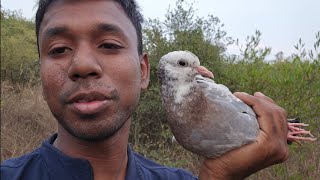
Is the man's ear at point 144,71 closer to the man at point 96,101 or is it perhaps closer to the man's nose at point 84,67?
the man at point 96,101

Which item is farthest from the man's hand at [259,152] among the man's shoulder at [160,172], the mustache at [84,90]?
the mustache at [84,90]

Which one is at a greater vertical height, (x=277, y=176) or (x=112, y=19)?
(x=112, y=19)

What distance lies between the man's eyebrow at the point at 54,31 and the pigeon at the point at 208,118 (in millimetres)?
799

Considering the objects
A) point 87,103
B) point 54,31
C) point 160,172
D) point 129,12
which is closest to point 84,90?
point 87,103

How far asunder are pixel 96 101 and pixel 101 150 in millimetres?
436

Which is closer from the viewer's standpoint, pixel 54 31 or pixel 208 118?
pixel 54 31

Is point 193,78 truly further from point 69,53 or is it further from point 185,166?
point 185,166

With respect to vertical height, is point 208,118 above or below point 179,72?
below

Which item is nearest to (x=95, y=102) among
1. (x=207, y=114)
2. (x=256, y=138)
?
(x=207, y=114)

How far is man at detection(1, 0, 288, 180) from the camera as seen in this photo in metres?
2.11

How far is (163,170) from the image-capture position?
9.02 feet

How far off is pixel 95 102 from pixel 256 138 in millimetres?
935

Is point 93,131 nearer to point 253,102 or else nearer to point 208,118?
point 208,118

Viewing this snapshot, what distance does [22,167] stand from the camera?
2.34 meters
